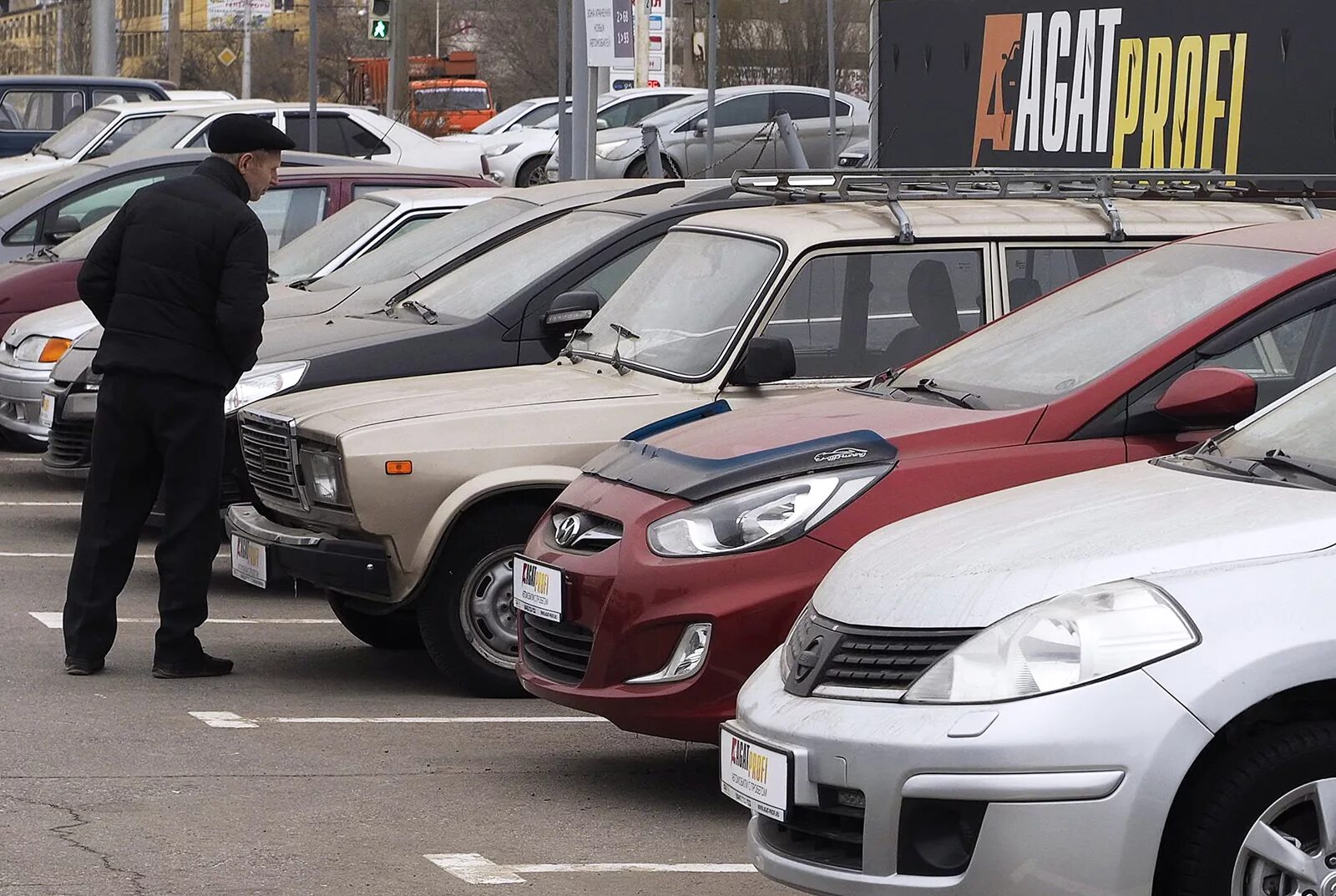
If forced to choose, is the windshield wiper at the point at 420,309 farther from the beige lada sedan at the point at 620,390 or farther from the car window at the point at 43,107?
the car window at the point at 43,107

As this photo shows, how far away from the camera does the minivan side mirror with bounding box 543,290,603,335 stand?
27.3 ft

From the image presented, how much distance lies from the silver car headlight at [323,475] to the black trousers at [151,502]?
402 millimetres

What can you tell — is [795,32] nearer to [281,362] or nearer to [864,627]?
[281,362]

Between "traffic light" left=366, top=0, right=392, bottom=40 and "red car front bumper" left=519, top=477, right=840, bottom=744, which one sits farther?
"traffic light" left=366, top=0, right=392, bottom=40

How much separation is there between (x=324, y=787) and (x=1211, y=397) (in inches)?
108

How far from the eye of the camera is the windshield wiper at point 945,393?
19.3 ft

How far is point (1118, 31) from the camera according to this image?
43.3 feet

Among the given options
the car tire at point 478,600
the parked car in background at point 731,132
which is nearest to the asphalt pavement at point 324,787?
the car tire at point 478,600

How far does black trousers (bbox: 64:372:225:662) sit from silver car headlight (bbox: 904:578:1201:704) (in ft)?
13.4

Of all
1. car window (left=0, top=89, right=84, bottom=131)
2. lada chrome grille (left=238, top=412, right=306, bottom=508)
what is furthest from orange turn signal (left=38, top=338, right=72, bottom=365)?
car window (left=0, top=89, right=84, bottom=131)

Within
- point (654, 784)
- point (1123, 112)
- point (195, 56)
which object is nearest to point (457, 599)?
point (654, 784)

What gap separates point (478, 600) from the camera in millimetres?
7285

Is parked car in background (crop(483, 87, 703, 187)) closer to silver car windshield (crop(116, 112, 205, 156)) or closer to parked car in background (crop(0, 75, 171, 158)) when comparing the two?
parked car in background (crop(0, 75, 171, 158))

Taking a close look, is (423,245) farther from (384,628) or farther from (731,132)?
(731,132)
